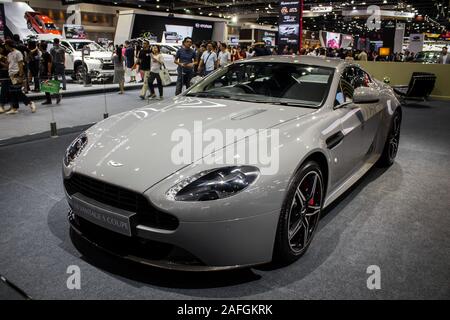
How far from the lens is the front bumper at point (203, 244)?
1.96 meters

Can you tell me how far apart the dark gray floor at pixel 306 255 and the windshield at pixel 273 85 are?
1.02 metres

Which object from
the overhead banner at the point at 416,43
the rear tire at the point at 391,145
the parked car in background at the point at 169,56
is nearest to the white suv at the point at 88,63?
the parked car in background at the point at 169,56

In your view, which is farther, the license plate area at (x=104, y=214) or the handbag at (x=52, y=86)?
the handbag at (x=52, y=86)

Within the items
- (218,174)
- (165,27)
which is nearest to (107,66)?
(218,174)

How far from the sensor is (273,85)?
3.26 metres

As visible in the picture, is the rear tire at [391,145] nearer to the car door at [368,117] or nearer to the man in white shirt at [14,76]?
the car door at [368,117]

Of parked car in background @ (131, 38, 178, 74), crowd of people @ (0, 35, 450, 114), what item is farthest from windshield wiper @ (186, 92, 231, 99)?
parked car in background @ (131, 38, 178, 74)

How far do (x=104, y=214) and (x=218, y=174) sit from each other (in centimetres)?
66

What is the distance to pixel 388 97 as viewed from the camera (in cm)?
422

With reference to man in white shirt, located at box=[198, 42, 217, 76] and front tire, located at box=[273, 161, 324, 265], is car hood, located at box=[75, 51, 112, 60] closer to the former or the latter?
man in white shirt, located at box=[198, 42, 217, 76]

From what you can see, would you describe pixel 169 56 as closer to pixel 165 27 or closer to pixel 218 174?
pixel 165 27

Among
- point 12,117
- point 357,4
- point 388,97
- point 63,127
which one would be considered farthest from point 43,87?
point 357,4

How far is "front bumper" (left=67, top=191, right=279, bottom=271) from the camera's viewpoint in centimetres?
196

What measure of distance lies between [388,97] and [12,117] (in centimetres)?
688
